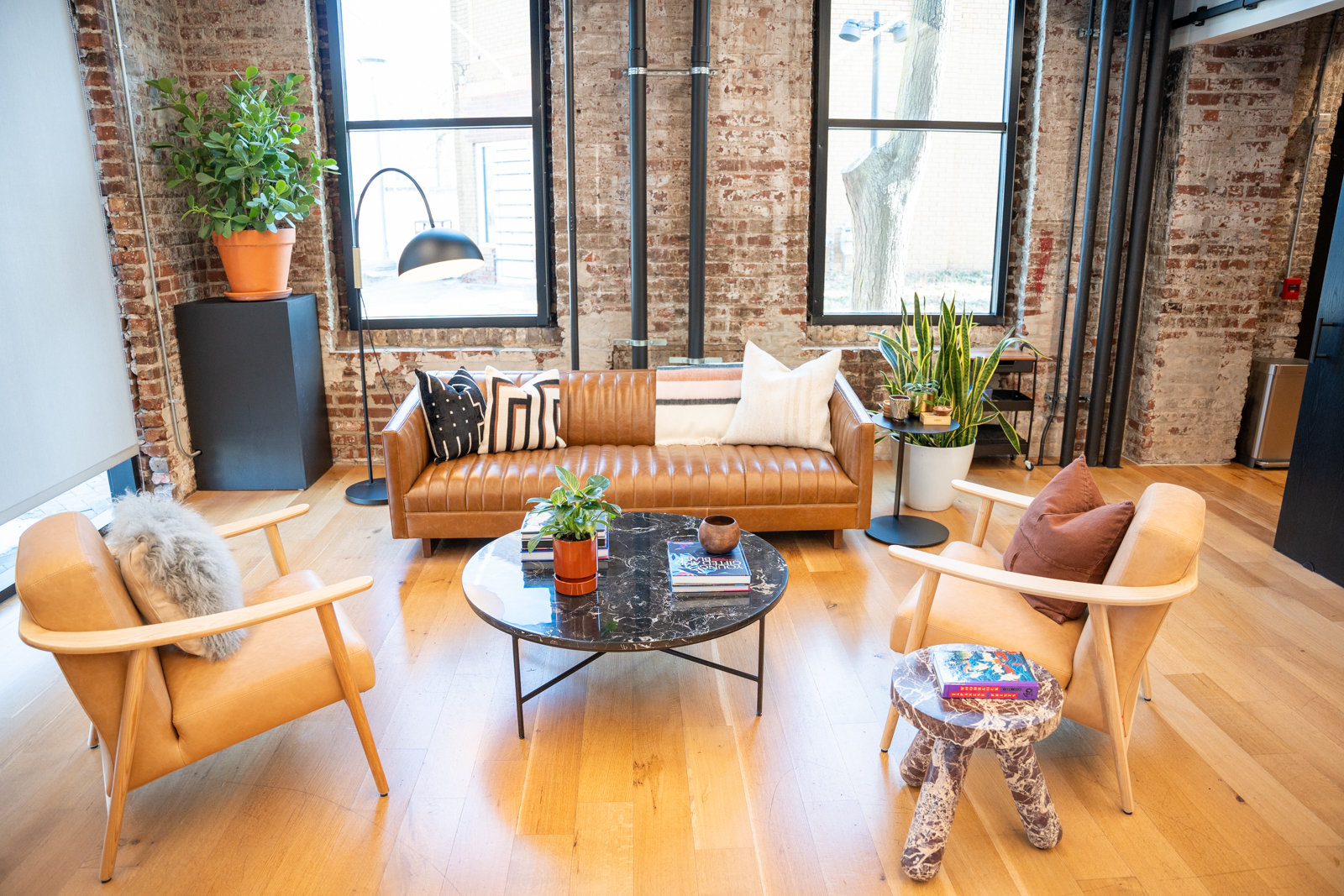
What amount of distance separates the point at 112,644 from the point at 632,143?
12.6 feet

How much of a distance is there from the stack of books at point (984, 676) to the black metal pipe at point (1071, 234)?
3.71 metres

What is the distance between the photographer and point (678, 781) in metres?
2.62

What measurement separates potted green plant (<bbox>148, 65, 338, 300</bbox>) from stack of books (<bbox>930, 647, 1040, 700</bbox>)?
4024 millimetres

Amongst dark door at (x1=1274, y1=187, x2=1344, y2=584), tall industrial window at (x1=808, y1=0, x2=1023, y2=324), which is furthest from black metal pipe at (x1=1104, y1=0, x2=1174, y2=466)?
dark door at (x1=1274, y1=187, x2=1344, y2=584)

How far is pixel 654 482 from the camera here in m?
4.13

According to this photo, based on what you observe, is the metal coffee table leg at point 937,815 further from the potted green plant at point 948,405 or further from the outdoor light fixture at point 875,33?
the outdoor light fixture at point 875,33

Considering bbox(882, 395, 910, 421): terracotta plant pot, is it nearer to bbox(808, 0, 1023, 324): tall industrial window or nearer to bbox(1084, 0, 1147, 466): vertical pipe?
bbox(808, 0, 1023, 324): tall industrial window

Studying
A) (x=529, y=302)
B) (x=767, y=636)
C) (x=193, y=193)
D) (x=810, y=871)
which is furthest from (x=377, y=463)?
(x=810, y=871)

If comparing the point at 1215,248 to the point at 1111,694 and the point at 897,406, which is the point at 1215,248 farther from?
the point at 1111,694

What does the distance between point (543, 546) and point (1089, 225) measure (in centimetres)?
411

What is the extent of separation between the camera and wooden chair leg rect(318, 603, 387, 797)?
245 cm

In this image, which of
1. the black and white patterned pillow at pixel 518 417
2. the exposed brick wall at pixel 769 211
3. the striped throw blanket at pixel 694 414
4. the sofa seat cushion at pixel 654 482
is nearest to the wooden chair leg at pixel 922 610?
the sofa seat cushion at pixel 654 482

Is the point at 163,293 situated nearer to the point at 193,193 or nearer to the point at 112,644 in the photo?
the point at 193,193

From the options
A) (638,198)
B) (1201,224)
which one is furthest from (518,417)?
(1201,224)
